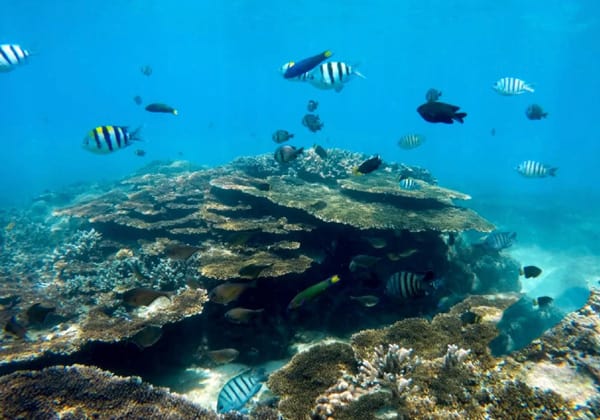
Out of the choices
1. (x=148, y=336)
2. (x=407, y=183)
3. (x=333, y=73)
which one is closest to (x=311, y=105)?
(x=333, y=73)

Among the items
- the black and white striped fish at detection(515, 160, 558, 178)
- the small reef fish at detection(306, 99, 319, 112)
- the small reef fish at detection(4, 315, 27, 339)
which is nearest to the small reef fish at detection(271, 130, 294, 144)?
the small reef fish at detection(306, 99, 319, 112)

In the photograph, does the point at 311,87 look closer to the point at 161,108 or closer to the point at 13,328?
the point at 161,108

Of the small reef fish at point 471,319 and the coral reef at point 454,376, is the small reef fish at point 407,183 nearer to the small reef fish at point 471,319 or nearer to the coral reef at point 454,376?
the small reef fish at point 471,319

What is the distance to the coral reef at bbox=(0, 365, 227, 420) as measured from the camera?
3.35 m

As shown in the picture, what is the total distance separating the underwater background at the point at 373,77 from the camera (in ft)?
79.5

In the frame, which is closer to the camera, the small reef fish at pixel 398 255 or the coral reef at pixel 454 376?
the coral reef at pixel 454 376

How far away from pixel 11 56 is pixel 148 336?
6.34 m

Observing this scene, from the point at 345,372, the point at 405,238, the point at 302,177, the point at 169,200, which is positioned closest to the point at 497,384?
the point at 345,372

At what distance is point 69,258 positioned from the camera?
9.68 meters

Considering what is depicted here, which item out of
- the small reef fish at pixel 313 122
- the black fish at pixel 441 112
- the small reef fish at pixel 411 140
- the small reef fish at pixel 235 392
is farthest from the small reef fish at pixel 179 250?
the small reef fish at pixel 411 140

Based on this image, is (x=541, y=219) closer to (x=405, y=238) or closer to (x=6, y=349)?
→ (x=405, y=238)

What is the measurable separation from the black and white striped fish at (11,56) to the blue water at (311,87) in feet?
2.11

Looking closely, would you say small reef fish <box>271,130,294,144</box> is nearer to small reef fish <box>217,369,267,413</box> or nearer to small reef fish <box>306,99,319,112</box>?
small reef fish <box>306,99,319,112</box>

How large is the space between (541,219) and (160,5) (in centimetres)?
6279
